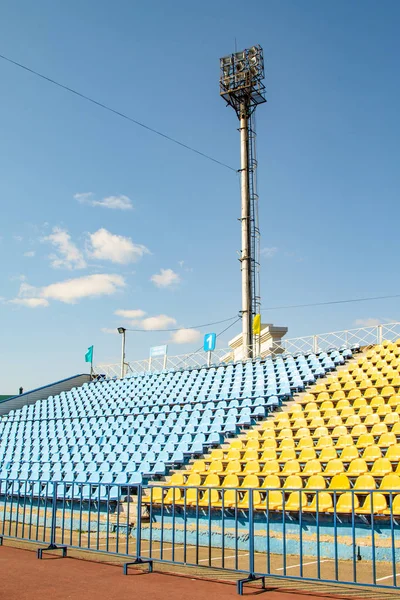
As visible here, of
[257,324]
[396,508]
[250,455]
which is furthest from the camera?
[257,324]

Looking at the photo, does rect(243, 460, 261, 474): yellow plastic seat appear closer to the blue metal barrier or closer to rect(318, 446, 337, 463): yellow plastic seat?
the blue metal barrier

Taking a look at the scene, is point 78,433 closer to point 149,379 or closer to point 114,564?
point 149,379

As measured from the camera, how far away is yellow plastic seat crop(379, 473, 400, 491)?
8133mm

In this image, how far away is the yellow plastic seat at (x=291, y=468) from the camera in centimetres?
994

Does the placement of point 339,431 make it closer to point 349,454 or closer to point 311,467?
point 349,454

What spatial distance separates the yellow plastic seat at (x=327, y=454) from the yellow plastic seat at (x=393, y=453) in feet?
3.19

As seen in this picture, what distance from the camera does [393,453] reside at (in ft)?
30.9

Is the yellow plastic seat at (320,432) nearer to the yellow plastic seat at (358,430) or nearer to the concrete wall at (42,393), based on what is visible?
A: the yellow plastic seat at (358,430)

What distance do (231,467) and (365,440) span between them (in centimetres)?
262

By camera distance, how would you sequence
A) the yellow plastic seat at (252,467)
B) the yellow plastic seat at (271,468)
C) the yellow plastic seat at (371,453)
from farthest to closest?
the yellow plastic seat at (252,467)
the yellow plastic seat at (271,468)
the yellow plastic seat at (371,453)

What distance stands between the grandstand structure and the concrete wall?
390cm

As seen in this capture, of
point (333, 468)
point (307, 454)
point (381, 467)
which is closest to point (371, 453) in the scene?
point (381, 467)

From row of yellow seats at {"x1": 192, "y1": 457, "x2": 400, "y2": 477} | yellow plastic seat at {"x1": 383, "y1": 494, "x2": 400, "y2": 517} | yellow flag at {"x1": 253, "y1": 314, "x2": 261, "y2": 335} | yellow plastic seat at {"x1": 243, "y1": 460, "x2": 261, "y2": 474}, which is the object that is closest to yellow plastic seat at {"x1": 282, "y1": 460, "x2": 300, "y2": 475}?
row of yellow seats at {"x1": 192, "y1": 457, "x2": 400, "y2": 477}

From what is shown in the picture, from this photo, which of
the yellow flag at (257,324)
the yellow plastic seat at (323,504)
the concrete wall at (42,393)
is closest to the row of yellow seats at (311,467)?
the yellow plastic seat at (323,504)
